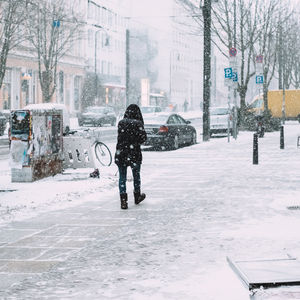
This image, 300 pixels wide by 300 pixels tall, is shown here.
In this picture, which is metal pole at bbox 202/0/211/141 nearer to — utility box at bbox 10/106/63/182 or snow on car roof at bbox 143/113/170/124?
snow on car roof at bbox 143/113/170/124

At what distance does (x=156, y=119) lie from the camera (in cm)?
2419

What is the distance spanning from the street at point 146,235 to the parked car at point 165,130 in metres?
8.62

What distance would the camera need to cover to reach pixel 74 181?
13719 millimetres

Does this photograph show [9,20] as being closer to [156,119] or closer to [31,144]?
[156,119]

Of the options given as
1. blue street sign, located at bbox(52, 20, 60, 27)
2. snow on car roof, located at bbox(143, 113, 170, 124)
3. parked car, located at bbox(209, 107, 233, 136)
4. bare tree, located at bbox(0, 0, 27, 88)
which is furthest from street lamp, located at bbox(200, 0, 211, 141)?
blue street sign, located at bbox(52, 20, 60, 27)

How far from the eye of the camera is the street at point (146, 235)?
5.70 m

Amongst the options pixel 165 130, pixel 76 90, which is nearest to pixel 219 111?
pixel 165 130

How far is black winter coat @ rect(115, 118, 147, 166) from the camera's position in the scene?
409 inches

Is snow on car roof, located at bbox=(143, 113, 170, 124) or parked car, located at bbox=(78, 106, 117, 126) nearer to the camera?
snow on car roof, located at bbox=(143, 113, 170, 124)

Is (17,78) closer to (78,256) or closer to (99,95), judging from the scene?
(99,95)

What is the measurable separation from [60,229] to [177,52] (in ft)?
339

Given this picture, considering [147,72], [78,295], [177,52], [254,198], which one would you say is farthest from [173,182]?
[177,52]

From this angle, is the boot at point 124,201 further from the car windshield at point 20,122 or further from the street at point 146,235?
the car windshield at point 20,122

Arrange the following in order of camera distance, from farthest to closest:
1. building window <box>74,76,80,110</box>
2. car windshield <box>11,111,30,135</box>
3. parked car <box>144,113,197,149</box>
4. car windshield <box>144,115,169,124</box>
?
building window <box>74,76,80,110</box>, car windshield <box>144,115,169,124</box>, parked car <box>144,113,197,149</box>, car windshield <box>11,111,30,135</box>
